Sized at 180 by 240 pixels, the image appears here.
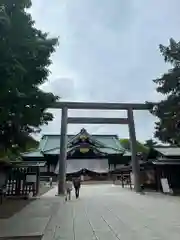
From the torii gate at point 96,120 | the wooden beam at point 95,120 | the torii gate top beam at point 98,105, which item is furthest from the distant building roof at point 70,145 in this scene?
the torii gate top beam at point 98,105

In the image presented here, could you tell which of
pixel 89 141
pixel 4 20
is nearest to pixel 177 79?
pixel 4 20

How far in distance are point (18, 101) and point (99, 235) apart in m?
4.66

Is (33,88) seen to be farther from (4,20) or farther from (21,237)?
(21,237)

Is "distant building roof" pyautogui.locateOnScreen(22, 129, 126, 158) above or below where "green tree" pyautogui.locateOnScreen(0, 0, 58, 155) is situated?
above

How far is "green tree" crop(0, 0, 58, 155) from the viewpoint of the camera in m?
7.06

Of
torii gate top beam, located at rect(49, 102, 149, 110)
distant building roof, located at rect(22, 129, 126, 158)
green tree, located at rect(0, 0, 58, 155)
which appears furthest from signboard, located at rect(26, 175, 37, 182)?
distant building roof, located at rect(22, 129, 126, 158)

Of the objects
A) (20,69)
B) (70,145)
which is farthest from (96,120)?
(70,145)

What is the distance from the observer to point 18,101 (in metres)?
9.05

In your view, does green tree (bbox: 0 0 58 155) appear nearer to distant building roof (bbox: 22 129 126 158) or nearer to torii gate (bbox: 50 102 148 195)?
torii gate (bbox: 50 102 148 195)

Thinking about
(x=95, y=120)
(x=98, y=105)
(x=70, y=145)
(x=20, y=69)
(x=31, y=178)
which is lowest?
(x=31, y=178)

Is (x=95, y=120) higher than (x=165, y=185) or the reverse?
higher

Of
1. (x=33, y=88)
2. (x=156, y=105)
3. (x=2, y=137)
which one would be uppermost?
(x=156, y=105)

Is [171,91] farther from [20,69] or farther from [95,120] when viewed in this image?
[20,69]

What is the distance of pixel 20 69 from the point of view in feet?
24.0
